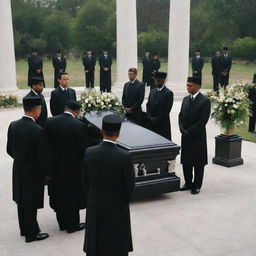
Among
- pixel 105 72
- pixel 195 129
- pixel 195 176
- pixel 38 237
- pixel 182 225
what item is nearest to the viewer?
pixel 38 237

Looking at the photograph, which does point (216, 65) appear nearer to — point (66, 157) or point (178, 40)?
point (178, 40)

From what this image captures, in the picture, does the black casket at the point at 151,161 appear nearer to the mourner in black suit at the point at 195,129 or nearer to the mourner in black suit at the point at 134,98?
the mourner in black suit at the point at 195,129

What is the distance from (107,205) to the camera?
169 inches

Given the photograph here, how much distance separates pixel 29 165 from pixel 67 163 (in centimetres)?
57

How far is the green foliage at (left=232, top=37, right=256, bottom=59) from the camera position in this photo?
45.5 meters

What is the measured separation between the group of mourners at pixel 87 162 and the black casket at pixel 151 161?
44 cm

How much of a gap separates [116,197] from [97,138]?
3.98m

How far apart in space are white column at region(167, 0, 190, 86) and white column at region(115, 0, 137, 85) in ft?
5.74

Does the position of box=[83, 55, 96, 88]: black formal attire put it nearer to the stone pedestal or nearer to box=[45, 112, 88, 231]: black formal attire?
the stone pedestal

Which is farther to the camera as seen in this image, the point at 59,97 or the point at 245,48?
the point at 245,48

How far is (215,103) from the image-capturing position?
9.85 m

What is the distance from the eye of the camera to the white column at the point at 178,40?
64.6 feet

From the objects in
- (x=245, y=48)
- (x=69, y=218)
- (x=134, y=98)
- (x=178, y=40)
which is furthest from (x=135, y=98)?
(x=245, y=48)

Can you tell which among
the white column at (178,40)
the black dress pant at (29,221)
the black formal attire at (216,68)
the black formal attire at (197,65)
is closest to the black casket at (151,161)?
the black dress pant at (29,221)
